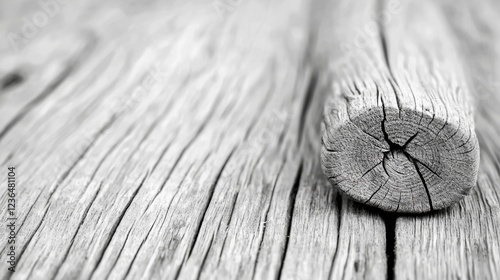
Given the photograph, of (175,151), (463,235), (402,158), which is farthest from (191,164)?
(463,235)

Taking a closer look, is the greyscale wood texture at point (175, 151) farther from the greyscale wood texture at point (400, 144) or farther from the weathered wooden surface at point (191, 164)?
the greyscale wood texture at point (400, 144)

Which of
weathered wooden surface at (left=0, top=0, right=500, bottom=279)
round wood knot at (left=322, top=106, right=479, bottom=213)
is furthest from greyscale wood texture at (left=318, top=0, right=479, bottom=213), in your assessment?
weathered wooden surface at (left=0, top=0, right=500, bottom=279)

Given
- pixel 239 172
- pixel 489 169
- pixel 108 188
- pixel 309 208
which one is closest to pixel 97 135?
pixel 108 188

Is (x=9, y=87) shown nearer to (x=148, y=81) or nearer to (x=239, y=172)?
(x=148, y=81)

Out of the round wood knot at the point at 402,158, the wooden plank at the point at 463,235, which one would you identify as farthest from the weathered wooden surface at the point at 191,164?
the round wood knot at the point at 402,158

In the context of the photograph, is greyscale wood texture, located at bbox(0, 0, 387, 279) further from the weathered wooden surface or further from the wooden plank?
the wooden plank
